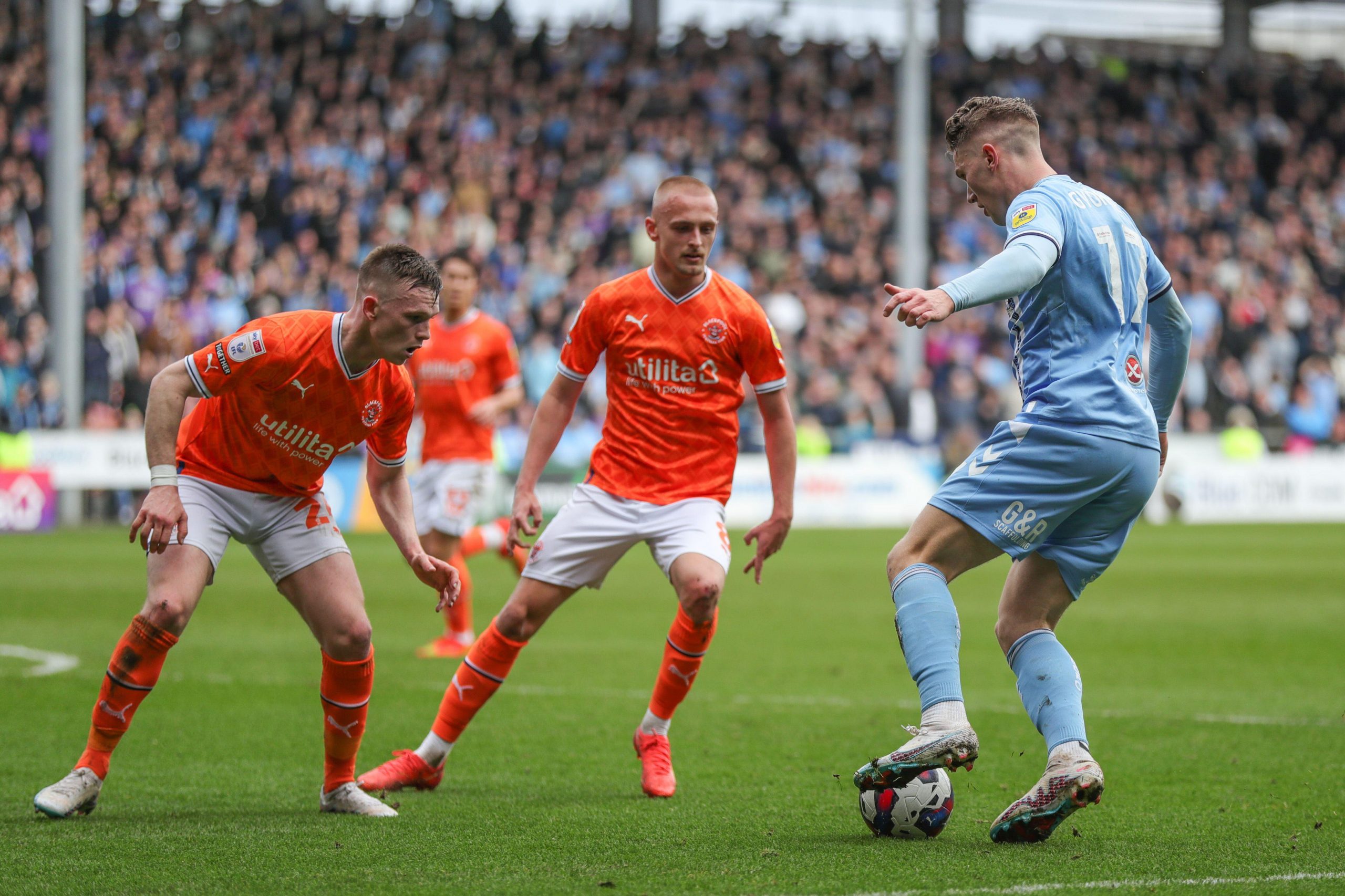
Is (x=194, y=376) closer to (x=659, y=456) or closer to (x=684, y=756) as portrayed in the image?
(x=659, y=456)

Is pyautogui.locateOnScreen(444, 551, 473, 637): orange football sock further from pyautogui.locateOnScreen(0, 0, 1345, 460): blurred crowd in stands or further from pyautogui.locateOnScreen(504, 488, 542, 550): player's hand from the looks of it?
pyautogui.locateOnScreen(0, 0, 1345, 460): blurred crowd in stands

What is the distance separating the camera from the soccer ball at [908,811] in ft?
15.7

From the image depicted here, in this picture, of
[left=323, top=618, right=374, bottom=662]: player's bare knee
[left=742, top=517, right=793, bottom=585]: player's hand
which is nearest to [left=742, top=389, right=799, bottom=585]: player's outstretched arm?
[left=742, top=517, right=793, bottom=585]: player's hand

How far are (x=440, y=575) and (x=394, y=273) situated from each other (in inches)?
40.0


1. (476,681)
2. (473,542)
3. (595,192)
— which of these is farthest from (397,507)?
(595,192)

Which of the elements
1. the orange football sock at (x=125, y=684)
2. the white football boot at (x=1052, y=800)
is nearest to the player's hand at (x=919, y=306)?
the white football boot at (x=1052, y=800)

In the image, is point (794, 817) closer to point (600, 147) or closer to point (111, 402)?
point (111, 402)

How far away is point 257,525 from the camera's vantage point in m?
5.25

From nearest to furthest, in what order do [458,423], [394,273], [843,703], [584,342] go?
1. [394,273]
2. [584,342]
3. [843,703]
4. [458,423]

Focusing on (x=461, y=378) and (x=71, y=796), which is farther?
(x=461, y=378)

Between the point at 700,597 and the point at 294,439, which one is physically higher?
the point at 294,439

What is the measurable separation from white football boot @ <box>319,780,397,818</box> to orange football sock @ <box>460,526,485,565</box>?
493 centimetres

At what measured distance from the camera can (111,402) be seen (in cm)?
2022

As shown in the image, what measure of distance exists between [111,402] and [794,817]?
17050 mm
